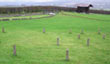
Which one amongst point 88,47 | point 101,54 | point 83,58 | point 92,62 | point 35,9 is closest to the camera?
point 92,62

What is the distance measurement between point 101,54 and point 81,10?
158 feet

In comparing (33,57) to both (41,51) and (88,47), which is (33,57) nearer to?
(41,51)

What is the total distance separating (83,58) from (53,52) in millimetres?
2989

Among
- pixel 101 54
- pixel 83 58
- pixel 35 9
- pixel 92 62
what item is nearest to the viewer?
pixel 92 62

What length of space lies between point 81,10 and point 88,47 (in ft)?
151

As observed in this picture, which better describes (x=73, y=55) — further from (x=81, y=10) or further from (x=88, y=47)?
(x=81, y=10)

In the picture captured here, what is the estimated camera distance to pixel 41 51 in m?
14.2

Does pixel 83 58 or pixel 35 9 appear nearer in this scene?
pixel 83 58

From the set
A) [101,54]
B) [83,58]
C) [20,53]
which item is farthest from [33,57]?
[101,54]

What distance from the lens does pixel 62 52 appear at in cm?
1412

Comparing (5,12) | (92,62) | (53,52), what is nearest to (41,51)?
(53,52)

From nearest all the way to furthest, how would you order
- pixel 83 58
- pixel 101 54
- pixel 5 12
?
pixel 83 58 → pixel 101 54 → pixel 5 12

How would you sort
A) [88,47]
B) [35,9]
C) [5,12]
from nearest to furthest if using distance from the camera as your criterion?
[88,47] → [5,12] → [35,9]

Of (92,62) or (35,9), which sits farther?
(35,9)
